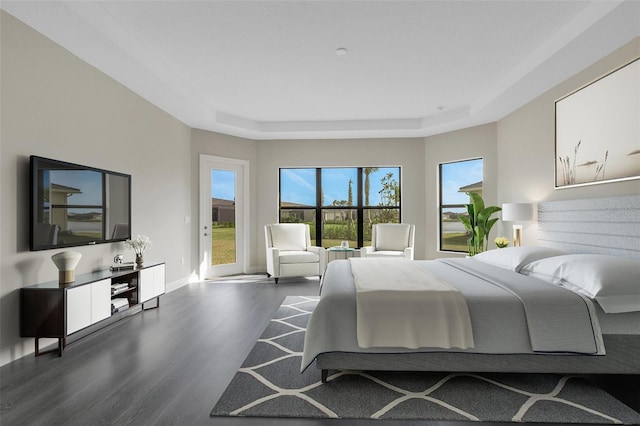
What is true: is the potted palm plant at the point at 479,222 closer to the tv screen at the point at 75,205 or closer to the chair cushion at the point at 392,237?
the chair cushion at the point at 392,237

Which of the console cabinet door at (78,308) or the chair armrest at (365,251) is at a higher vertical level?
the chair armrest at (365,251)

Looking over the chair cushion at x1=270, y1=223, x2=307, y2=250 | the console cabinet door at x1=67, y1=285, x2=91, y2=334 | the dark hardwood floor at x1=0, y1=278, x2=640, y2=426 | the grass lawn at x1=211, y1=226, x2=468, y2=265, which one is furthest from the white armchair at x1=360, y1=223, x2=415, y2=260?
the console cabinet door at x1=67, y1=285, x2=91, y2=334

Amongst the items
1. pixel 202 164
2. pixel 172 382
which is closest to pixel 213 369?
pixel 172 382

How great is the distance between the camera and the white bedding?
6.57 feet

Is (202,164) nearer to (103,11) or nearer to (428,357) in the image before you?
(103,11)

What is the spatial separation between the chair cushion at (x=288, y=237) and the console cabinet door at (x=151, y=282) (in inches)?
82.4

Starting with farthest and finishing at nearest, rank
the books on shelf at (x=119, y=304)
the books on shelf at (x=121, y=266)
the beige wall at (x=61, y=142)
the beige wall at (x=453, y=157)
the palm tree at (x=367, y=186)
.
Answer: the palm tree at (x=367, y=186)
the beige wall at (x=453, y=157)
the books on shelf at (x=121, y=266)
the books on shelf at (x=119, y=304)
the beige wall at (x=61, y=142)

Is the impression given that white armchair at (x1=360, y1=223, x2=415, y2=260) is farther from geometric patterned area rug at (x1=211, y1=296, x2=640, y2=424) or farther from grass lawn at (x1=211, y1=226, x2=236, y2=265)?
geometric patterned area rug at (x1=211, y1=296, x2=640, y2=424)

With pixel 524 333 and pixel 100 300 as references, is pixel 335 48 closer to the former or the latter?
pixel 524 333

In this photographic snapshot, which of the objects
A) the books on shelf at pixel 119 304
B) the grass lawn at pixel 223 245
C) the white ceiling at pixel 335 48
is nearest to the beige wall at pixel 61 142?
the white ceiling at pixel 335 48

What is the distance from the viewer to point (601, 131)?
10.3 feet

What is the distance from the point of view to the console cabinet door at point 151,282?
11.8 feet

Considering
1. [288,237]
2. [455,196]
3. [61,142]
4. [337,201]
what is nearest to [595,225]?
[455,196]

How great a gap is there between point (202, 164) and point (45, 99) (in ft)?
9.40
